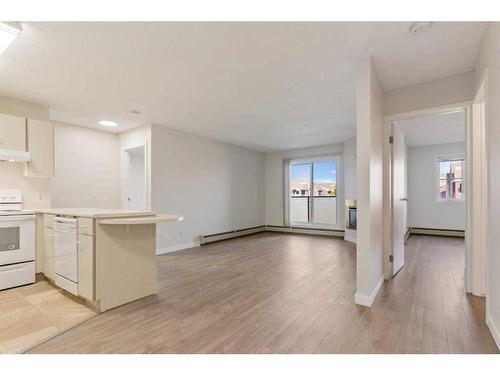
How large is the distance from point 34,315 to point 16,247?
1.11m

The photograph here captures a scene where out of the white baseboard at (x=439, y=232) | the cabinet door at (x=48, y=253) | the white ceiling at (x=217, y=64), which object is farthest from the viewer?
the white baseboard at (x=439, y=232)

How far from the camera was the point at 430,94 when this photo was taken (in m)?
2.83

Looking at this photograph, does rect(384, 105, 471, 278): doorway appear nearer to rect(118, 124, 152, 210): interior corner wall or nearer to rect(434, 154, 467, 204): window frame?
rect(434, 154, 467, 204): window frame

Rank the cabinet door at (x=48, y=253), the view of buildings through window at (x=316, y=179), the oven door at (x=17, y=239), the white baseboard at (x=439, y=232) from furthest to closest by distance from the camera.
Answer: the view of buildings through window at (x=316, y=179)
the white baseboard at (x=439, y=232)
the cabinet door at (x=48, y=253)
the oven door at (x=17, y=239)

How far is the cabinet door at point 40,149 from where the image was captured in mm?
3197

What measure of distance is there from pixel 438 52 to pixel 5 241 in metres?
4.92

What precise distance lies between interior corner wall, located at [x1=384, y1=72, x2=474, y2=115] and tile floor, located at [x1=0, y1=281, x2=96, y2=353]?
4003 mm

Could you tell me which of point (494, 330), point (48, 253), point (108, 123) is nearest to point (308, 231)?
point (494, 330)

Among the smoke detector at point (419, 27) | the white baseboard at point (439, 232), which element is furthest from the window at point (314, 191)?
the smoke detector at point (419, 27)

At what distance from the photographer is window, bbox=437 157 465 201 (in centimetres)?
632

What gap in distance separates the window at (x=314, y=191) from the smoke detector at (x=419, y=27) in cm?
473

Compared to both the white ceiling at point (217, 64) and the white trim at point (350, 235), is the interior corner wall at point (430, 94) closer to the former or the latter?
the white ceiling at point (217, 64)

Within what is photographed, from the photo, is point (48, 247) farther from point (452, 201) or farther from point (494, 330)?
point (452, 201)
